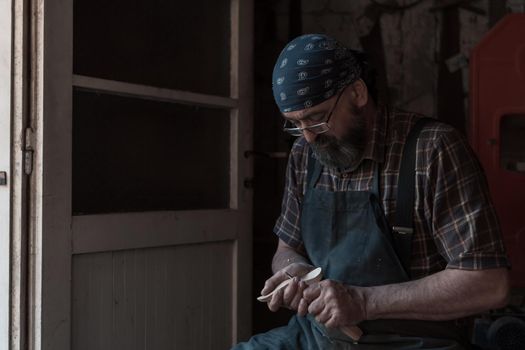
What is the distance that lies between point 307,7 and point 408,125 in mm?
1959

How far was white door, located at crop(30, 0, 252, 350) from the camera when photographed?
254 centimetres

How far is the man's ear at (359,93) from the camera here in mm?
2057

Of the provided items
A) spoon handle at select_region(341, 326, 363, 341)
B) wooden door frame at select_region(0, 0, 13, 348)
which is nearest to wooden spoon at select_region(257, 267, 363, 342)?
spoon handle at select_region(341, 326, 363, 341)

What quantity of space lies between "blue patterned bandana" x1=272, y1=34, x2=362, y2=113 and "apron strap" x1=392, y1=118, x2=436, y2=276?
0.93ft

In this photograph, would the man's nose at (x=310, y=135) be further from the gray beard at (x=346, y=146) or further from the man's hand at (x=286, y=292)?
the man's hand at (x=286, y=292)

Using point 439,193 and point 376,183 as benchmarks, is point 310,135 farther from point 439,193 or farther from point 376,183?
point 439,193

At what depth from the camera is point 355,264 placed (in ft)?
6.54

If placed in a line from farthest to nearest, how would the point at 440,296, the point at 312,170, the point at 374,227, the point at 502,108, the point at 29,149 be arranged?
1. the point at 502,108
2. the point at 29,149
3. the point at 312,170
4. the point at 374,227
5. the point at 440,296

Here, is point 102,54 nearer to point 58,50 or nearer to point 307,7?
point 58,50

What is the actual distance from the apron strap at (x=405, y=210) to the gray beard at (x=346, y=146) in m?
0.14

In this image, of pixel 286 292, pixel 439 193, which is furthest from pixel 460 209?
→ pixel 286 292

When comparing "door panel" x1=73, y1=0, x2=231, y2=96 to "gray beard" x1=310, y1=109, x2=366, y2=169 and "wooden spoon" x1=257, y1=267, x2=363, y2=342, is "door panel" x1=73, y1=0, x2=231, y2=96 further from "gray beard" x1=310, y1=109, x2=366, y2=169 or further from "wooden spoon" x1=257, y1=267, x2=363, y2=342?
"wooden spoon" x1=257, y1=267, x2=363, y2=342

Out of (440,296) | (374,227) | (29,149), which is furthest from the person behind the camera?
(29,149)

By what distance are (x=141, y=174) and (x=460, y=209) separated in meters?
1.49
